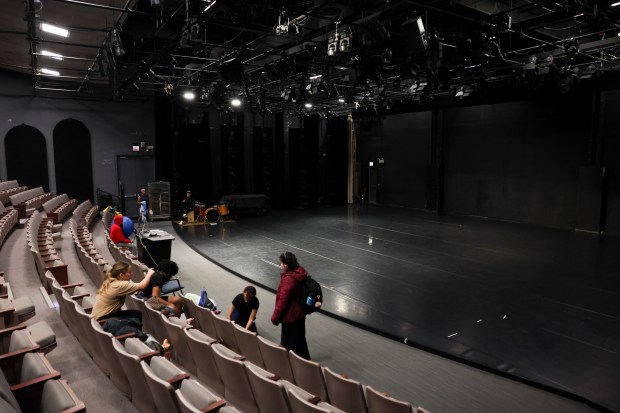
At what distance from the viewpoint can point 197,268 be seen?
8.68m

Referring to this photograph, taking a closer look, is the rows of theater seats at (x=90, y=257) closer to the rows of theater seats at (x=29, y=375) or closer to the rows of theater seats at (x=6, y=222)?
the rows of theater seats at (x=6, y=222)

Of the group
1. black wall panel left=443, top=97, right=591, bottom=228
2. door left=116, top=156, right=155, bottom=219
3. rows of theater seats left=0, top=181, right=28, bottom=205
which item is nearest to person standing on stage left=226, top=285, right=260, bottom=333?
rows of theater seats left=0, top=181, right=28, bottom=205

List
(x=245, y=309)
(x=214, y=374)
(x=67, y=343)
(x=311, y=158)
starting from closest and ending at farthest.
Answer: (x=214, y=374) < (x=67, y=343) < (x=245, y=309) < (x=311, y=158)

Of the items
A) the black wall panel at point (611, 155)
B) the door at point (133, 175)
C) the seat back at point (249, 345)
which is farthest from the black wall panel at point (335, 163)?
the seat back at point (249, 345)

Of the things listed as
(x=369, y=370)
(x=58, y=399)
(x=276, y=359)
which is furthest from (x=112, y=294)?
(x=369, y=370)

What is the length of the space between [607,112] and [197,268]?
38.6ft

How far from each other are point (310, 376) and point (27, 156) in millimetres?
14855

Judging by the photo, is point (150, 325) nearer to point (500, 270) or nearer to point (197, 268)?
point (197, 268)

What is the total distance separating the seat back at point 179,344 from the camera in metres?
3.71

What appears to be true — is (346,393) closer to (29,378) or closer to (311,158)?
(29,378)

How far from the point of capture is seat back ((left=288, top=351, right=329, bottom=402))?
10.7 feet

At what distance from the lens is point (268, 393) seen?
9.12 feet

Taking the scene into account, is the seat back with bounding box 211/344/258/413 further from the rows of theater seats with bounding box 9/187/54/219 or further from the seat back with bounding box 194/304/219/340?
the rows of theater seats with bounding box 9/187/54/219

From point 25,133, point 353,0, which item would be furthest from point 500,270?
point 25,133
